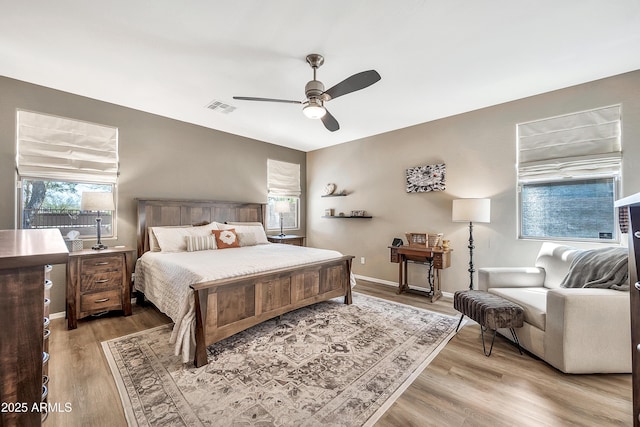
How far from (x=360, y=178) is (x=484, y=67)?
278cm

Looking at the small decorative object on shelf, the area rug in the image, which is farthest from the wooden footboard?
the small decorative object on shelf

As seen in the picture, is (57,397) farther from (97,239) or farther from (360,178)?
(360,178)

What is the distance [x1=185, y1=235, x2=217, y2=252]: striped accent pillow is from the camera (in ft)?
12.1

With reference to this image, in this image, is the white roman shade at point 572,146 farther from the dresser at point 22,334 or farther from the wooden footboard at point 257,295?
the dresser at point 22,334

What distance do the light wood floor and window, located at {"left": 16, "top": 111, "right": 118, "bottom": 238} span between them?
1.58 m

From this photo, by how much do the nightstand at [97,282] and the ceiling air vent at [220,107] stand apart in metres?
2.14

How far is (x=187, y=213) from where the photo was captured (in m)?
4.30

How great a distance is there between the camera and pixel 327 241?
19.3 feet

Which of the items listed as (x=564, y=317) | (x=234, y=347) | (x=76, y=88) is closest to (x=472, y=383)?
(x=564, y=317)

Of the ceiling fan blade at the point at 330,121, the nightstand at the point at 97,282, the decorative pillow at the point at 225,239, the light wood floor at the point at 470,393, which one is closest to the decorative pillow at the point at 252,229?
the decorative pillow at the point at 225,239

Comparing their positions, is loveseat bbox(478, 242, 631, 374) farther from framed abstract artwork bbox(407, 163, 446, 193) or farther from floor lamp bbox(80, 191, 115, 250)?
floor lamp bbox(80, 191, 115, 250)

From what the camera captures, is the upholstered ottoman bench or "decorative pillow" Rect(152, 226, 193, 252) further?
"decorative pillow" Rect(152, 226, 193, 252)

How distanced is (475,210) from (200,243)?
369 cm

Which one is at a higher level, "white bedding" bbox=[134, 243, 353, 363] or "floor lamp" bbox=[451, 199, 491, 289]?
"floor lamp" bbox=[451, 199, 491, 289]
